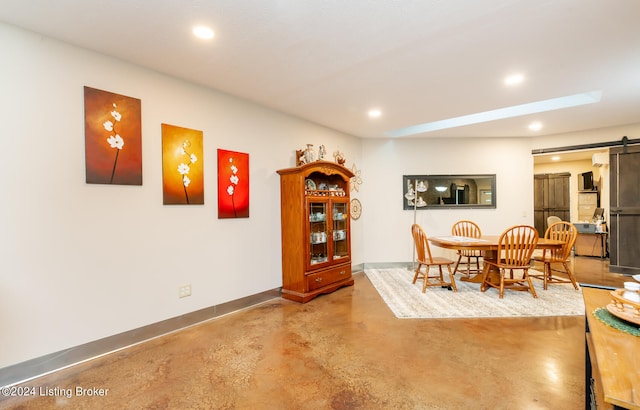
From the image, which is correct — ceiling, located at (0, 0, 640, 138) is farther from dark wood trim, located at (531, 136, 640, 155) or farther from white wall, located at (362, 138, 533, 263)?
white wall, located at (362, 138, 533, 263)

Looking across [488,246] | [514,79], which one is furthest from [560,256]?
[514,79]

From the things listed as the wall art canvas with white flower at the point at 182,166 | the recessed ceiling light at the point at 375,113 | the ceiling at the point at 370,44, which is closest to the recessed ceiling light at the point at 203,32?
the ceiling at the point at 370,44

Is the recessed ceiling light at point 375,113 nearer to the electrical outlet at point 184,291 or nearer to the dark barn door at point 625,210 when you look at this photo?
the electrical outlet at point 184,291

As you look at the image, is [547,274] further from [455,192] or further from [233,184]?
[233,184]

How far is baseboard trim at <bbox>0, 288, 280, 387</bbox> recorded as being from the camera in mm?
2051

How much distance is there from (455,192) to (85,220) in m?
5.66

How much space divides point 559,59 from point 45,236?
178 inches

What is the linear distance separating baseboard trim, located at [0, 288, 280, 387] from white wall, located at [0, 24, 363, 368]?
0.05 metres

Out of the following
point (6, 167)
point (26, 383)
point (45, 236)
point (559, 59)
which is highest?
point (559, 59)

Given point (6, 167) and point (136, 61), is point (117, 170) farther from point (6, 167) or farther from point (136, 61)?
point (136, 61)

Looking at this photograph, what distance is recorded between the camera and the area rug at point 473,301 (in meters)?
3.24

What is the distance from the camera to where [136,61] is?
263 cm

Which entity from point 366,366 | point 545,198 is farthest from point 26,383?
point 545,198

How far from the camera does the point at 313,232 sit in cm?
403
